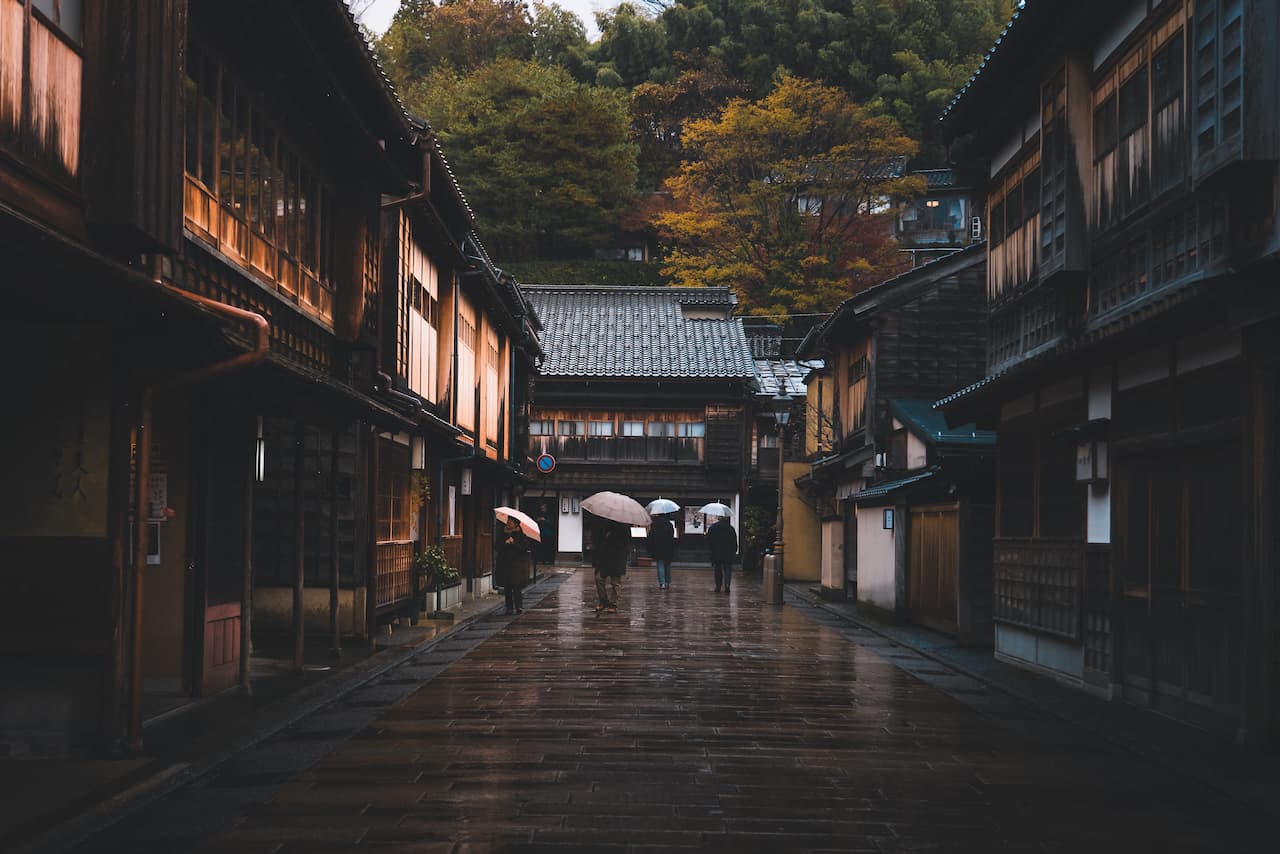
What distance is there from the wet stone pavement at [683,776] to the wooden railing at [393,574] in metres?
4.65

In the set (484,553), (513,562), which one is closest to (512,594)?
(513,562)

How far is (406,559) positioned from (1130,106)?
573 inches

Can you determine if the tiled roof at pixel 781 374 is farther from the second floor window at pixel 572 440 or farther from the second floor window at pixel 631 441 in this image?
the second floor window at pixel 572 440

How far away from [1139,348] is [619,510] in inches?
599

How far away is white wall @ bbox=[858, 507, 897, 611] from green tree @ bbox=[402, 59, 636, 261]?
1516 inches

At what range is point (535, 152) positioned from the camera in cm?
6512

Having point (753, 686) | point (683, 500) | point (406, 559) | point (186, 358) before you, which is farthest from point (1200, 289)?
point (683, 500)

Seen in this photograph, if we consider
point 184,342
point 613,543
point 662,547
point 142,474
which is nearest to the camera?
point 184,342

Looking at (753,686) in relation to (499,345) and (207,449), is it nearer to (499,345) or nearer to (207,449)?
(207,449)

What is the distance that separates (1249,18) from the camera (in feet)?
34.7

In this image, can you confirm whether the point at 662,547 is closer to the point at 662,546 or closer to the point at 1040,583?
the point at 662,546

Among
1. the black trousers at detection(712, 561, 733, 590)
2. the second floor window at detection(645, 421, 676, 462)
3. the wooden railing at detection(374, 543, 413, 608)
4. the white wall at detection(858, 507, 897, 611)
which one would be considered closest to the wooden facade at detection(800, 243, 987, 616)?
the white wall at detection(858, 507, 897, 611)

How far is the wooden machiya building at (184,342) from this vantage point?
30.0 feet

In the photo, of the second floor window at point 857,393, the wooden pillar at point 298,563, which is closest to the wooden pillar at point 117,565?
the wooden pillar at point 298,563
